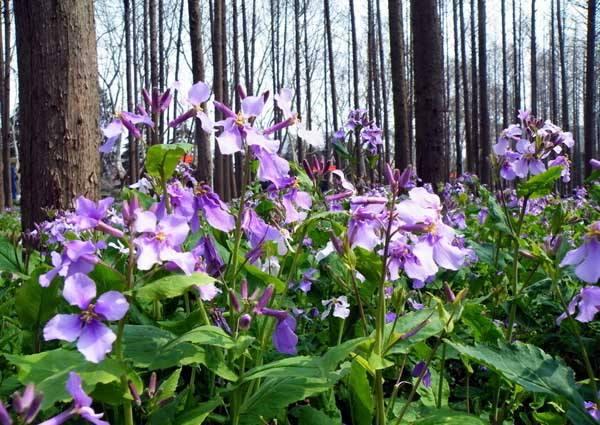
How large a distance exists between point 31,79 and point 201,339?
408cm

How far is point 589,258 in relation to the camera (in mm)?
1236

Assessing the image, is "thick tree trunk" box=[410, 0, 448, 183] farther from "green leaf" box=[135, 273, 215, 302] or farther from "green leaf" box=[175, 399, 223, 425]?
"green leaf" box=[135, 273, 215, 302]

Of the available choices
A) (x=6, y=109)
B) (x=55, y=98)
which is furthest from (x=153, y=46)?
(x=55, y=98)

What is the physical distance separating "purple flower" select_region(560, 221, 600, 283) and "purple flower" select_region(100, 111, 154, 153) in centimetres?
96

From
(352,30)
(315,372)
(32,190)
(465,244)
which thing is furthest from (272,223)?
(352,30)

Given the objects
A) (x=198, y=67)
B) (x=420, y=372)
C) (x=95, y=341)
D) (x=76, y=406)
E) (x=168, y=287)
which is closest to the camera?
(x=76, y=406)

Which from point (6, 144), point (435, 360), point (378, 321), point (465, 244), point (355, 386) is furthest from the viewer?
point (6, 144)

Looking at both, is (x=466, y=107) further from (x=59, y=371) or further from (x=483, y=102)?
(x=59, y=371)

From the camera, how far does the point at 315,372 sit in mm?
1134

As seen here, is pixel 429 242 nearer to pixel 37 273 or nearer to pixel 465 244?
pixel 37 273

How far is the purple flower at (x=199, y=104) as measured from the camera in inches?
52.7

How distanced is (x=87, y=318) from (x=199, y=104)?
572mm

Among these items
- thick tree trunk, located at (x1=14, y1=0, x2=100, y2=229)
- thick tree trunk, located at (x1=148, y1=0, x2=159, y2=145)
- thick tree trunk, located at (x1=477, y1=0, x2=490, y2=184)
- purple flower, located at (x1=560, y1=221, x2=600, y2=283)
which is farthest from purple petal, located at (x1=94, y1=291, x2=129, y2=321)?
thick tree trunk, located at (x1=148, y1=0, x2=159, y2=145)

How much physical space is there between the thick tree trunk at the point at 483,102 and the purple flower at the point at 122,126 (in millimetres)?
14951
